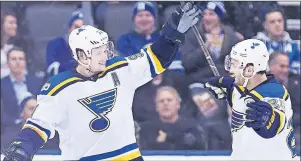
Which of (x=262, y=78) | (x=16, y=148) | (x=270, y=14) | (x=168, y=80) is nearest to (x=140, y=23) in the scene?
(x=168, y=80)

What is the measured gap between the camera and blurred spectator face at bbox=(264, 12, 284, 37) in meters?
7.64

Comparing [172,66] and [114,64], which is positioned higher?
[114,64]

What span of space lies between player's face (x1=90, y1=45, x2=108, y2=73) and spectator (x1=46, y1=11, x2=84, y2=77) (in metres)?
1.96

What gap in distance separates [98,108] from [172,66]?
6.85 ft

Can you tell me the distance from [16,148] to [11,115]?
2.30 metres

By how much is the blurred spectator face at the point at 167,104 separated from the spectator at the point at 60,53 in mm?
712

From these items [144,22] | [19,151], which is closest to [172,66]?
[144,22]

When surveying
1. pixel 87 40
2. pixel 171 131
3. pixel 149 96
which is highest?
pixel 87 40

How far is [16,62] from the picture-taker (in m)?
7.78

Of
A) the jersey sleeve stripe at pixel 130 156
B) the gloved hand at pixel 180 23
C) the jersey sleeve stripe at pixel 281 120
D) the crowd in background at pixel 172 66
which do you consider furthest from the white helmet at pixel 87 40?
the crowd in background at pixel 172 66

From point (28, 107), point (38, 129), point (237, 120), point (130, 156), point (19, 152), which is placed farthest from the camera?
point (28, 107)

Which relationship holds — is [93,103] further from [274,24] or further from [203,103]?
[274,24]

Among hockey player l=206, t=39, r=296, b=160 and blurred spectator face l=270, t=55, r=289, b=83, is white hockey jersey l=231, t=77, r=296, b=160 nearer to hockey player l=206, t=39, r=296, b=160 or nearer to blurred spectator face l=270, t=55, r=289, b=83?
hockey player l=206, t=39, r=296, b=160

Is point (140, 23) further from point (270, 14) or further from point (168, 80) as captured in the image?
point (270, 14)
